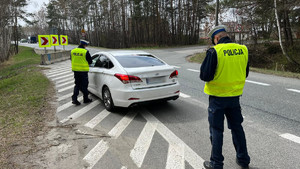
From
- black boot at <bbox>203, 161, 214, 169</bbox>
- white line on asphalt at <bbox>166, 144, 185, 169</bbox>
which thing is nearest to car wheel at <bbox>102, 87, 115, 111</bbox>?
white line on asphalt at <bbox>166, 144, 185, 169</bbox>

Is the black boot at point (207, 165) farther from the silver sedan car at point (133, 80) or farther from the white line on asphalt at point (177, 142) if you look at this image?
the silver sedan car at point (133, 80)

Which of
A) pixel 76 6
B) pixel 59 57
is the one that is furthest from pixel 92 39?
pixel 59 57

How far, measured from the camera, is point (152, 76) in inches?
213

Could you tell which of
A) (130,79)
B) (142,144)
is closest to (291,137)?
(142,144)

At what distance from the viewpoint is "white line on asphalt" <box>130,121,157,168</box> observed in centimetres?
352

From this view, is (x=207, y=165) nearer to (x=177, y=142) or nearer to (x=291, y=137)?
(x=177, y=142)

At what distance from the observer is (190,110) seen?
5.86 m

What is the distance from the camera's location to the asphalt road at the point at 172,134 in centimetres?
342

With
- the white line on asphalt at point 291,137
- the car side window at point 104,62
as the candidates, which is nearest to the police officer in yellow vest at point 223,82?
the white line on asphalt at point 291,137

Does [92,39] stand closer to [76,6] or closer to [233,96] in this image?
[76,6]

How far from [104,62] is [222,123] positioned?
14.1 feet

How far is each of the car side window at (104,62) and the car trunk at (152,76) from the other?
834mm

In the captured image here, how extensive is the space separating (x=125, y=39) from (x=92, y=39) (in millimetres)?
20192

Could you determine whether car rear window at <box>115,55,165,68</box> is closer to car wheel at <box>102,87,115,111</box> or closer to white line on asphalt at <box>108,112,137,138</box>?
car wheel at <box>102,87,115,111</box>
